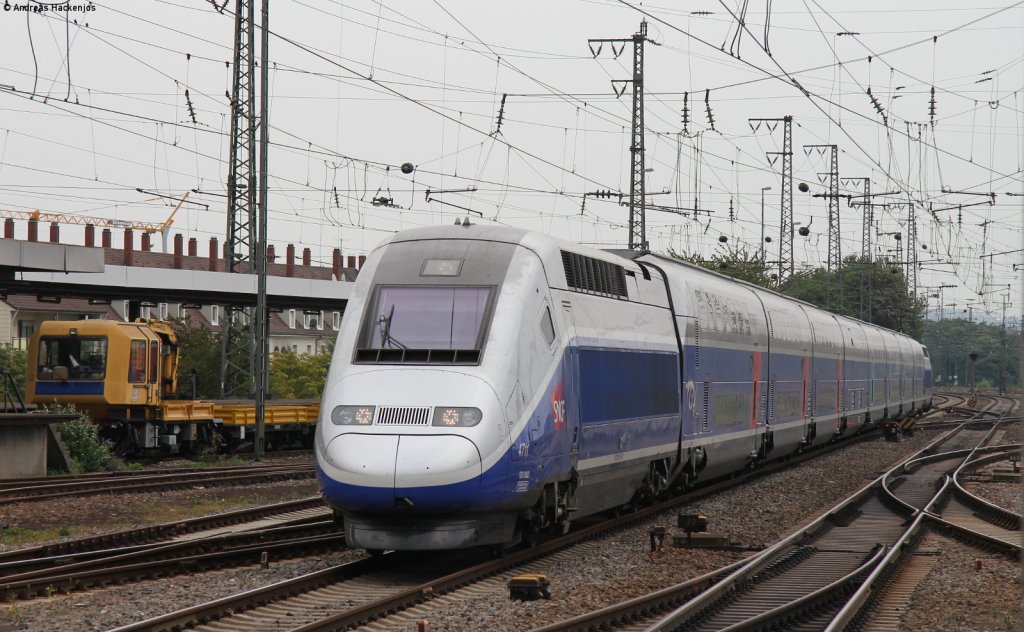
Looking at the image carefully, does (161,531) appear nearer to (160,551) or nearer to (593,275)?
(160,551)

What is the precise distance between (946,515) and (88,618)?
1503 centimetres

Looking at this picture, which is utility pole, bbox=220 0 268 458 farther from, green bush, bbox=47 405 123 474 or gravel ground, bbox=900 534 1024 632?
gravel ground, bbox=900 534 1024 632

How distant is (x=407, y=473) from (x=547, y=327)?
2785mm

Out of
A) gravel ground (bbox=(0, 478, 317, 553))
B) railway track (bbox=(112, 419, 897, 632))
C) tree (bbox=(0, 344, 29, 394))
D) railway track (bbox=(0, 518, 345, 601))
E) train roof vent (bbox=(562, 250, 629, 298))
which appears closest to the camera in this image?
railway track (bbox=(112, 419, 897, 632))

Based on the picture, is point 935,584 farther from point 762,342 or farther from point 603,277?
point 762,342

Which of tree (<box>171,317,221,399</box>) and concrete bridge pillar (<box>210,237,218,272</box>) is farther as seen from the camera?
concrete bridge pillar (<box>210,237,218,272</box>)

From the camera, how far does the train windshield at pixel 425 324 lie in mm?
12711

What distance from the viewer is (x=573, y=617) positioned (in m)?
10.4

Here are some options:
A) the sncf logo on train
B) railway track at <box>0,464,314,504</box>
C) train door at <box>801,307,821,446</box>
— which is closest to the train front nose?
the sncf logo on train

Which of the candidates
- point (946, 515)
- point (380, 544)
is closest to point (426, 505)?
point (380, 544)

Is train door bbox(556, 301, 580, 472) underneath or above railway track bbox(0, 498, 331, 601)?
above

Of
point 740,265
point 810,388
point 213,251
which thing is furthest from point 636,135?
point 213,251

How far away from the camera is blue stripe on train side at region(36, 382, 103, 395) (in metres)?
30.8

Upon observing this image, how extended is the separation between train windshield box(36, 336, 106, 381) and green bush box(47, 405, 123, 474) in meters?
3.49
